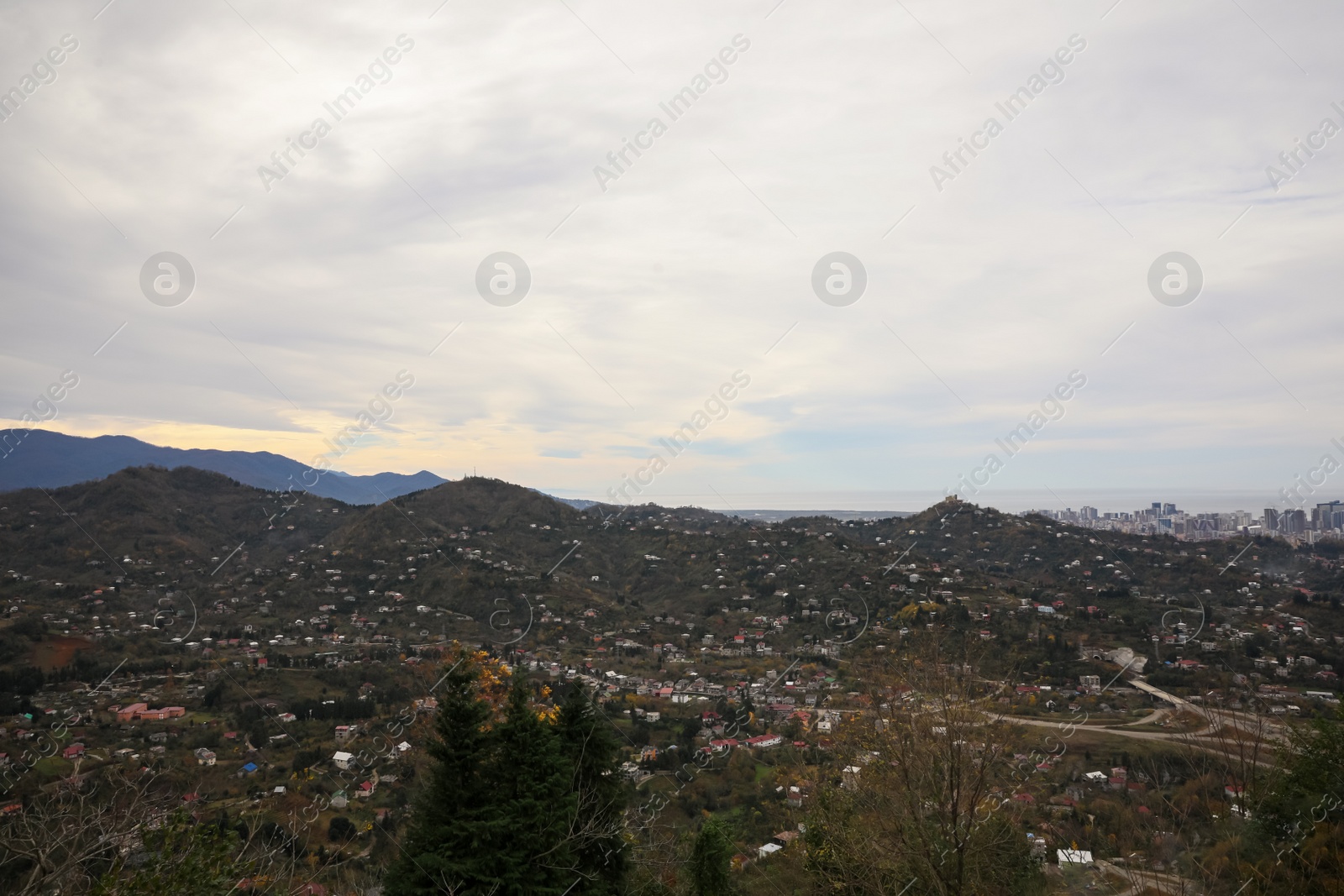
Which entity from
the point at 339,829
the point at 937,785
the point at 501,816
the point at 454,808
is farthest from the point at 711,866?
the point at 339,829

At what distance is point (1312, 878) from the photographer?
546 cm

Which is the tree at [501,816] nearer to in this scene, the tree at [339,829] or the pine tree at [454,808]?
the pine tree at [454,808]

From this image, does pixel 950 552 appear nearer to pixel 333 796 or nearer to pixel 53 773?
pixel 333 796

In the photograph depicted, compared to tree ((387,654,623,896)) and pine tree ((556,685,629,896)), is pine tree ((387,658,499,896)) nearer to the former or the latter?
tree ((387,654,623,896))

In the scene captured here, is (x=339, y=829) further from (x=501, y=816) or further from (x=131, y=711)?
(x=131, y=711)

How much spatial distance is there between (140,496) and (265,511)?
901cm

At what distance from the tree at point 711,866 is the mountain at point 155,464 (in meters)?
60.5

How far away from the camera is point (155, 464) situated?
188 ft

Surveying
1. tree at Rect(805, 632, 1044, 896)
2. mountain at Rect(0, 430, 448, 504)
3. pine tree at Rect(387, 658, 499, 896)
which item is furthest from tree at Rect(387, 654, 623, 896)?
mountain at Rect(0, 430, 448, 504)

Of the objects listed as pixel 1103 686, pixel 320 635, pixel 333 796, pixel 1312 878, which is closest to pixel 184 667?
pixel 320 635

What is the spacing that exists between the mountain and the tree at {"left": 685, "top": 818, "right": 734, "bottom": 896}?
60467 mm

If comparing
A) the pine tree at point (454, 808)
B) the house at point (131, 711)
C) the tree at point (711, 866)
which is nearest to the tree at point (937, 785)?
the tree at point (711, 866)

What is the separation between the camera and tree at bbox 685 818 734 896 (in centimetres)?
914

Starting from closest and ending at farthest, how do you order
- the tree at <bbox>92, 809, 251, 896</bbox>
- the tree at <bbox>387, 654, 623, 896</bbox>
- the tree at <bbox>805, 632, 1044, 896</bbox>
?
the tree at <bbox>92, 809, 251, 896</bbox> < the tree at <bbox>805, 632, 1044, 896</bbox> < the tree at <bbox>387, 654, 623, 896</bbox>
